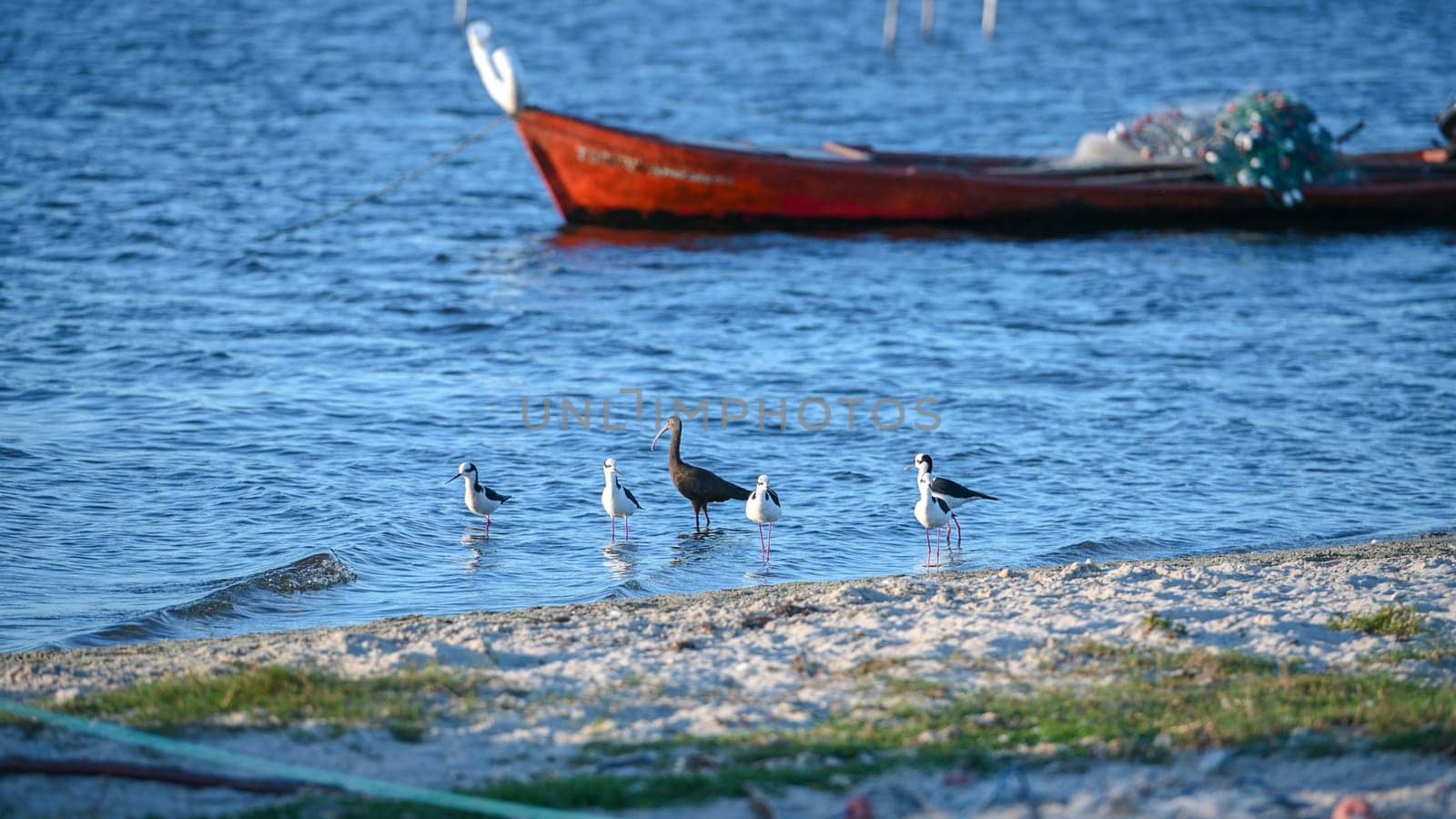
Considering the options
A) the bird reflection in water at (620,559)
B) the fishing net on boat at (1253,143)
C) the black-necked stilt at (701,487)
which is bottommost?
the bird reflection in water at (620,559)

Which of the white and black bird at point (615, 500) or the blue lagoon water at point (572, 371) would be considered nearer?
the blue lagoon water at point (572, 371)

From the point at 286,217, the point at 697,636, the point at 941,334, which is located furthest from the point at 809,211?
the point at 697,636

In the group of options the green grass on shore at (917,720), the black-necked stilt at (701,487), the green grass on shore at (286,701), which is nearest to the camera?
the green grass on shore at (917,720)

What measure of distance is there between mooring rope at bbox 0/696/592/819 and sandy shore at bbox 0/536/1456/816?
0.10 meters

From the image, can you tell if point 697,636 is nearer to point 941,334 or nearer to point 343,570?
point 343,570

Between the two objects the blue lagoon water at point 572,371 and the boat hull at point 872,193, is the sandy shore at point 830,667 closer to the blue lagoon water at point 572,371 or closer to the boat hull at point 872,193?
the blue lagoon water at point 572,371

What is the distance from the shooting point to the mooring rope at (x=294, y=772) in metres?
5.65

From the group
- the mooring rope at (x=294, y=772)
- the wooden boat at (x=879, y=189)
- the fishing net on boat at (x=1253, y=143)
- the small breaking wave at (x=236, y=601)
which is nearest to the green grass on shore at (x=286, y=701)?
the mooring rope at (x=294, y=772)

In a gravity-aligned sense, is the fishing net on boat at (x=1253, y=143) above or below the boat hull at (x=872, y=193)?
above

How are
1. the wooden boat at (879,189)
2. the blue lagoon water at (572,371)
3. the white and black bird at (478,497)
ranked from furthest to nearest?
the wooden boat at (879,189) < the white and black bird at (478,497) < the blue lagoon water at (572,371)

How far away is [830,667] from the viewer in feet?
25.1

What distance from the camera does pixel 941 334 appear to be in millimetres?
18438

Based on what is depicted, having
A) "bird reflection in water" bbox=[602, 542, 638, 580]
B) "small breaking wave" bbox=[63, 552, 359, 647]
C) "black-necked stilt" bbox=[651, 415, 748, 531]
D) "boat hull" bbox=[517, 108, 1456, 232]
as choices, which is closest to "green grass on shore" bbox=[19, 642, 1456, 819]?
"small breaking wave" bbox=[63, 552, 359, 647]

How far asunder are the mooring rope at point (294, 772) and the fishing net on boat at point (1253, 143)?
18.9 meters
